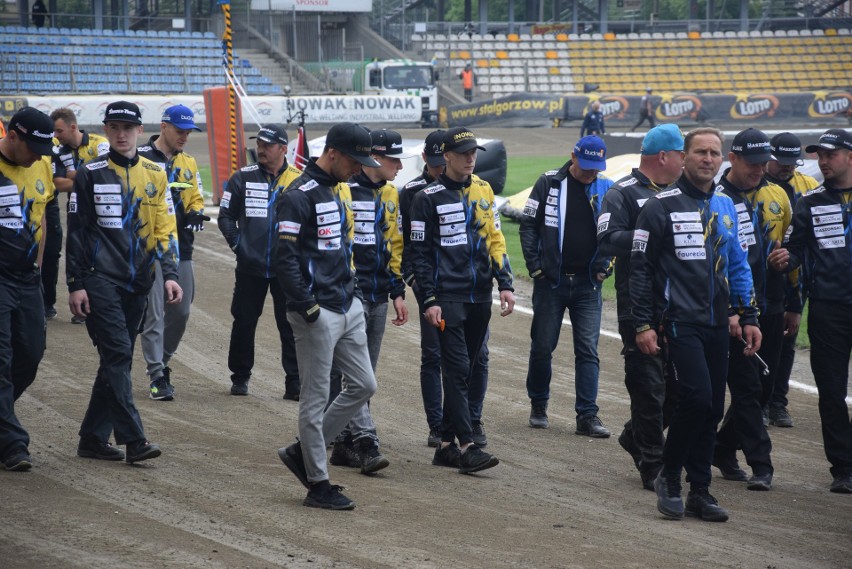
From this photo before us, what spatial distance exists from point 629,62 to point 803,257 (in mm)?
48138

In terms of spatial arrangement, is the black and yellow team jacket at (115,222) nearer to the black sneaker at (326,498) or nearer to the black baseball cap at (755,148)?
the black sneaker at (326,498)

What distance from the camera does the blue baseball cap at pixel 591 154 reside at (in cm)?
819

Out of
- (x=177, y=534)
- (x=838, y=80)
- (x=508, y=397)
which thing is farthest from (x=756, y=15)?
(x=177, y=534)

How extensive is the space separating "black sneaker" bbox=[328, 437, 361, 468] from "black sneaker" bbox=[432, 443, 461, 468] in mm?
554

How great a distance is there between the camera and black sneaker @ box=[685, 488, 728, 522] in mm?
6219

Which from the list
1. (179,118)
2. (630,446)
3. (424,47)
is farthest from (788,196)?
(424,47)

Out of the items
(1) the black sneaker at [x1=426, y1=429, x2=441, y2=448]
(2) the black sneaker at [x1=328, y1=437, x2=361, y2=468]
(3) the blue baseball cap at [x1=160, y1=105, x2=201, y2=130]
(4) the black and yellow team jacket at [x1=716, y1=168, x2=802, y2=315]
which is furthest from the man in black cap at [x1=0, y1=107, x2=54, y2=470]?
(4) the black and yellow team jacket at [x1=716, y1=168, x2=802, y2=315]

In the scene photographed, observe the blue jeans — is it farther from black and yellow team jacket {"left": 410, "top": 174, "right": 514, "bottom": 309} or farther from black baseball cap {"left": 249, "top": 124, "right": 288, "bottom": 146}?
black baseball cap {"left": 249, "top": 124, "right": 288, "bottom": 146}

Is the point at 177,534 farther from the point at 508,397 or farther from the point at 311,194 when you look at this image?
the point at 508,397

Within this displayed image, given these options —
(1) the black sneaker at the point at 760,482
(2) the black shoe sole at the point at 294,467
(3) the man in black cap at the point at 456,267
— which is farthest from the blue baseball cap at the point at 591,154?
(2) the black shoe sole at the point at 294,467

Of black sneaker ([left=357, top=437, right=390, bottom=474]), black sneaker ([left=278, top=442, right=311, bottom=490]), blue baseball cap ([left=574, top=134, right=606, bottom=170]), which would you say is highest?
blue baseball cap ([left=574, top=134, right=606, bottom=170])

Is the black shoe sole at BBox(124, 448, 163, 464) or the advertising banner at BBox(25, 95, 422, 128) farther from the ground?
the advertising banner at BBox(25, 95, 422, 128)

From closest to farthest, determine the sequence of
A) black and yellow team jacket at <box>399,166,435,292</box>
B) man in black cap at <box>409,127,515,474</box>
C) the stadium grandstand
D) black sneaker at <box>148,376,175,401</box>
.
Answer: man in black cap at <box>409,127,515,474</box>, black and yellow team jacket at <box>399,166,435,292</box>, black sneaker at <box>148,376,175,401</box>, the stadium grandstand

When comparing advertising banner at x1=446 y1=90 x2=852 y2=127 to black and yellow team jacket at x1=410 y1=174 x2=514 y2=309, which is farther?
advertising banner at x1=446 y1=90 x2=852 y2=127
